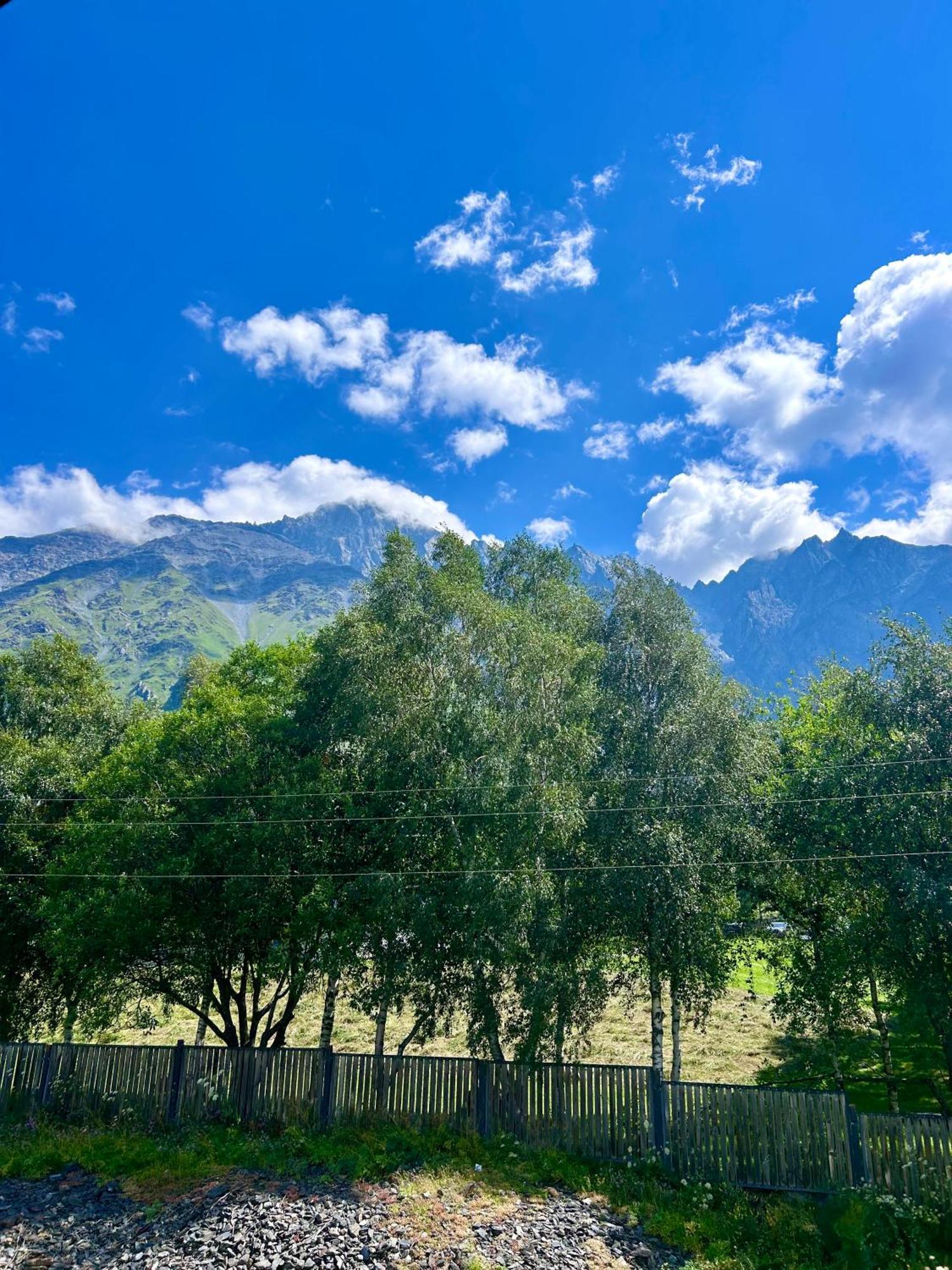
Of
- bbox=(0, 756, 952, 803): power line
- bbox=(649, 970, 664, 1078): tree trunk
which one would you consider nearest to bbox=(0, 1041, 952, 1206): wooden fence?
bbox=(649, 970, 664, 1078): tree trunk

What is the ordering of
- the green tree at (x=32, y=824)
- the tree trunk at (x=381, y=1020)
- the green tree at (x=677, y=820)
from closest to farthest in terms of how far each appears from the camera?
the tree trunk at (x=381, y=1020) → the green tree at (x=677, y=820) → the green tree at (x=32, y=824)

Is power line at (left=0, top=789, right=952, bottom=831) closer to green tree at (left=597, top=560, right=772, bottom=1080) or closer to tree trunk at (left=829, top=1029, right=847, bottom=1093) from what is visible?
green tree at (left=597, top=560, right=772, bottom=1080)

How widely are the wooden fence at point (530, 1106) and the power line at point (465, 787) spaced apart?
6691mm

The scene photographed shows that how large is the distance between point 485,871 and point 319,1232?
7.87 metres

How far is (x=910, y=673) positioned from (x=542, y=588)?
514 inches

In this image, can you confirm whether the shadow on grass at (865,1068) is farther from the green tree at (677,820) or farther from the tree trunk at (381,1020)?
the tree trunk at (381,1020)

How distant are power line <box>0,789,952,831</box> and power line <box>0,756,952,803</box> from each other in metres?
0.64

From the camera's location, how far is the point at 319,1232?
12391 mm

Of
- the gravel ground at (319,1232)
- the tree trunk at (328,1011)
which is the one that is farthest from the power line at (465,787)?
the gravel ground at (319,1232)

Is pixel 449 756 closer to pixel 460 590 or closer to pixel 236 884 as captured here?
pixel 460 590

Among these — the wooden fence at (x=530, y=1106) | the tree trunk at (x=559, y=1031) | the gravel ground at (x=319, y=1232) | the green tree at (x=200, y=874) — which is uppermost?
the green tree at (x=200, y=874)

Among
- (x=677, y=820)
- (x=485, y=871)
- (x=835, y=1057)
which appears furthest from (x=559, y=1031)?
(x=835, y=1057)

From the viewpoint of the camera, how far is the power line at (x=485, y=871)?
59.8ft

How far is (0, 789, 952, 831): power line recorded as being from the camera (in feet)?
62.6
